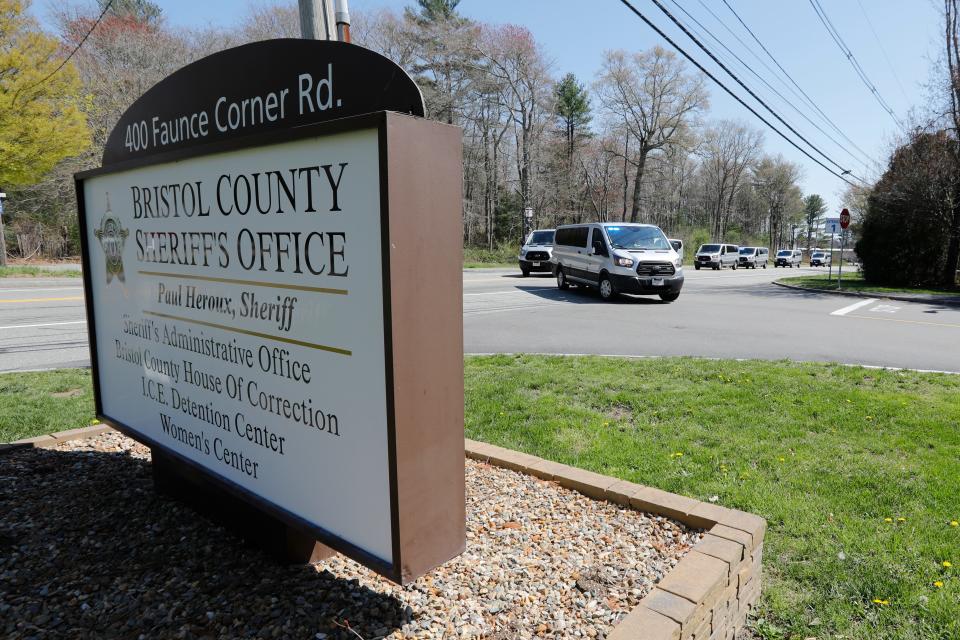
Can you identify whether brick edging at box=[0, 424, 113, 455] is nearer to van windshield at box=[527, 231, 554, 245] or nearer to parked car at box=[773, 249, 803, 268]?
van windshield at box=[527, 231, 554, 245]

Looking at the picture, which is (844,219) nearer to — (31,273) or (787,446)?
(787,446)

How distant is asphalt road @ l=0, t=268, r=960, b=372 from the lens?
8.14 metres

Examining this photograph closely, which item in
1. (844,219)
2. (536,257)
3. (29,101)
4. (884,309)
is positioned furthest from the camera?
→ (536,257)

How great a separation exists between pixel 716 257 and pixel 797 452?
4097 centimetres

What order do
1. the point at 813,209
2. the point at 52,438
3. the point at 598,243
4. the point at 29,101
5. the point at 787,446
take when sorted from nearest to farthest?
the point at 52,438 → the point at 787,446 → the point at 598,243 → the point at 29,101 → the point at 813,209

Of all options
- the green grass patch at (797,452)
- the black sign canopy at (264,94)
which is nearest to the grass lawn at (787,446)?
the green grass patch at (797,452)

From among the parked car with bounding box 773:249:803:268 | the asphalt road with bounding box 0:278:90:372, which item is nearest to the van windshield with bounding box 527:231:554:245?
the asphalt road with bounding box 0:278:90:372

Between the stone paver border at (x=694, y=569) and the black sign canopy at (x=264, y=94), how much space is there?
1.91 m

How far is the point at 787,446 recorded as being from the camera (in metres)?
4.26

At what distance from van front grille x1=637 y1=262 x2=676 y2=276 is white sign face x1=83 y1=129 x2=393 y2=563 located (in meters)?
12.7

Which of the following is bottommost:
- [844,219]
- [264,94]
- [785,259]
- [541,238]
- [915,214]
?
[785,259]

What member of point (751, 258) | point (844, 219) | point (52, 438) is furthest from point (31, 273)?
point (751, 258)

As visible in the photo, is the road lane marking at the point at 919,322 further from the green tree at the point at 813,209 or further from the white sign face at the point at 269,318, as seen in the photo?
the green tree at the point at 813,209

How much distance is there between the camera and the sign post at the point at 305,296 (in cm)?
183
